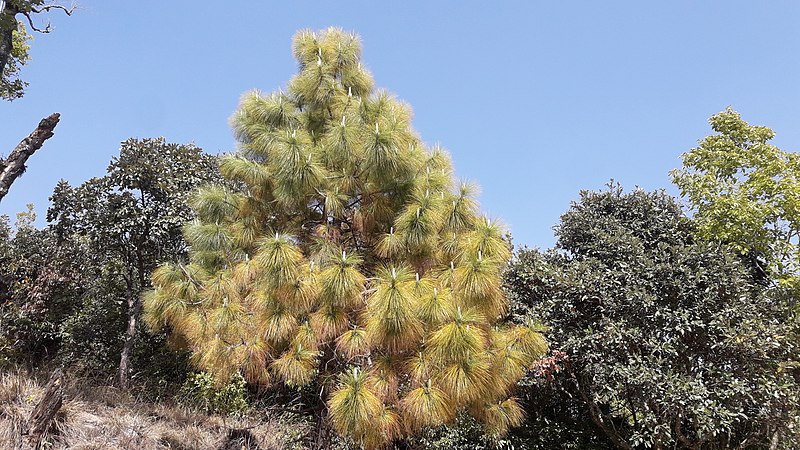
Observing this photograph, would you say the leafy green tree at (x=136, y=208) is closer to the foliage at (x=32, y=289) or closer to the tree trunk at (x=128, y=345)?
the tree trunk at (x=128, y=345)

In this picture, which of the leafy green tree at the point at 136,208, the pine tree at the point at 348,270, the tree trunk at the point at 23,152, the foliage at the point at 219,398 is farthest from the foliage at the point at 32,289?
the pine tree at the point at 348,270

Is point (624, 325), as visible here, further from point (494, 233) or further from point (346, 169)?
point (346, 169)

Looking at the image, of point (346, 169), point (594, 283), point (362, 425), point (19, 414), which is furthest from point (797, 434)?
point (19, 414)

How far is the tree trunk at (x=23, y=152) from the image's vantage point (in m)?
3.94

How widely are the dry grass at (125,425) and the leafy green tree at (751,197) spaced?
197 inches

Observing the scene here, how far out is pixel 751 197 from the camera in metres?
5.72

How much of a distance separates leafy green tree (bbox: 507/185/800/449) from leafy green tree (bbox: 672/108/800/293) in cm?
29

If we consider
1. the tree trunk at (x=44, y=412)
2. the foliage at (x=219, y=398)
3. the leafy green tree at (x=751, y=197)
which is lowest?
the tree trunk at (x=44, y=412)

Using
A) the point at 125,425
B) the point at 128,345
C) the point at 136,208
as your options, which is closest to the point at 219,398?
the point at 125,425

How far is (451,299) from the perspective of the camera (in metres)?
3.33

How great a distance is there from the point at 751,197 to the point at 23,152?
720 cm

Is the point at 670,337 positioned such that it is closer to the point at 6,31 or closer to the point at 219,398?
the point at 219,398

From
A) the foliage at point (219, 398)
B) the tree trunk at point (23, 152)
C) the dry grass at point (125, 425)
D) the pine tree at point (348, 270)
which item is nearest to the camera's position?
the pine tree at point (348, 270)

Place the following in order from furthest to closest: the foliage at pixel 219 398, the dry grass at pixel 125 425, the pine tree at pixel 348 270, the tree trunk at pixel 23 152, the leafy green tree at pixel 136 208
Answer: the leafy green tree at pixel 136 208
the foliage at pixel 219 398
the tree trunk at pixel 23 152
the dry grass at pixel 125 425
the pine tree at pixel 348 270
